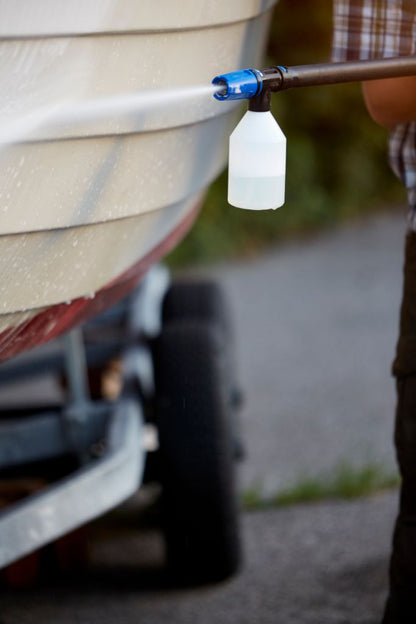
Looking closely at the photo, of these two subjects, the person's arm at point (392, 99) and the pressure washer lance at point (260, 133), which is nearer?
the pressure washer lance at point (260, 133)

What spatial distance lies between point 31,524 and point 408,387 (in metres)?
0.75

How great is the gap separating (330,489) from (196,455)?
0.71 m

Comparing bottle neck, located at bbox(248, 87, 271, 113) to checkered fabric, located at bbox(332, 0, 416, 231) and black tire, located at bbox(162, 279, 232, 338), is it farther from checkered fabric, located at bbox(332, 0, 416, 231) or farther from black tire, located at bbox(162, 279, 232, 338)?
black tire, located at bbox(162, 279, 232, 338)

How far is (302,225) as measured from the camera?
5.78m

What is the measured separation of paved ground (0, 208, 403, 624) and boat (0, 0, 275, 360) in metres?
0.79

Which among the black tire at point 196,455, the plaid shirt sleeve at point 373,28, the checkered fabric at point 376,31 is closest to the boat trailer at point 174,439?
the black tire at point 196,455

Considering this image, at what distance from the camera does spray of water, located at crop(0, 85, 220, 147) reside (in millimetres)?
1542

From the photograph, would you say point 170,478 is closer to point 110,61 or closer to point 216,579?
point 216,579

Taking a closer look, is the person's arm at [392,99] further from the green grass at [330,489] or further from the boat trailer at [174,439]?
the green grass at [330,489]

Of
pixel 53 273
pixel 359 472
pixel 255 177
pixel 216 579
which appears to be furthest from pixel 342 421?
pixel 255 177

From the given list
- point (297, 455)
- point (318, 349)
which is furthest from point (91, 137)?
point (318, 349)

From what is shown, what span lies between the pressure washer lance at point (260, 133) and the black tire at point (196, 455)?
0.95 m

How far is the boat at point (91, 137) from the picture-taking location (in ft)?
5.08

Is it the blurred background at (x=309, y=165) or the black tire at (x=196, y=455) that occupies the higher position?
the black tire at (x=196, y=455)
